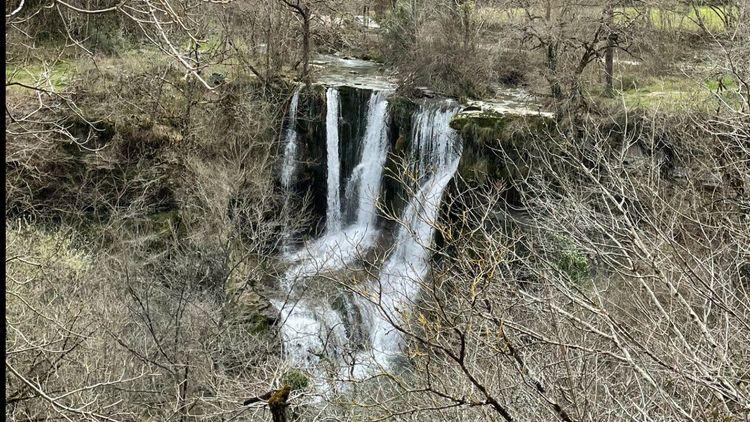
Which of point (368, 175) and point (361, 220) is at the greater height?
point (368, 175)

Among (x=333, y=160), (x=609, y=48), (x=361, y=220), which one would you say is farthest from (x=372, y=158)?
(x=609, y=48)

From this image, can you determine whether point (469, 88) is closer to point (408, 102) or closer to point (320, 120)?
point (408, 102)

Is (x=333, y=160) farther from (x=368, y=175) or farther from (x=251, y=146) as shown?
(x=251, y=146)

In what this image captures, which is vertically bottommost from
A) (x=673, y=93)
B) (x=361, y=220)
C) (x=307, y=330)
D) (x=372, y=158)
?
(x=307, y=330)

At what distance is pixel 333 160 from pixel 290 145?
116 centimetres

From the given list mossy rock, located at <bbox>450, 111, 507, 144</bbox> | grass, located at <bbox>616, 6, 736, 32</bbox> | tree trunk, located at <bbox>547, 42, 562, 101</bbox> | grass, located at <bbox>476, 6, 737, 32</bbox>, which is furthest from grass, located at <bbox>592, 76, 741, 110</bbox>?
mossy rock, located at <bbox>450, 111, 507, 144</bbox>

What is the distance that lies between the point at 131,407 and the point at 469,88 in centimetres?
1177

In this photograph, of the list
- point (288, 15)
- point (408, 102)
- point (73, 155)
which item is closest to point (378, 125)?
point (408, 102)

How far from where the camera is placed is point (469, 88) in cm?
1805

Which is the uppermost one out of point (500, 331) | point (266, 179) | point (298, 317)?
point (500, 331)

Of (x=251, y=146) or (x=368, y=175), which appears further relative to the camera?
(x=368, y=175)

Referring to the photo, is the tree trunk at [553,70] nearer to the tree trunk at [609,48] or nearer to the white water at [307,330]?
the tree trunk at [609,48]

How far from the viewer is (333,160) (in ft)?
61.4

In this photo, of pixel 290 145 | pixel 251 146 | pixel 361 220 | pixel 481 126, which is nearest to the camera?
pixel 481 126
